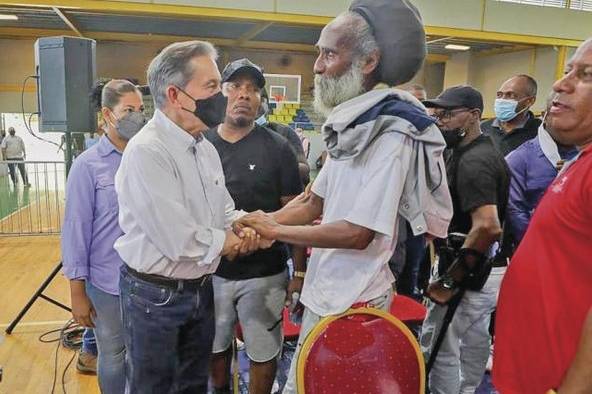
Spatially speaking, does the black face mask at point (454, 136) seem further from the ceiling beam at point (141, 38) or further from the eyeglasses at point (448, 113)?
the ceiling beam at point (141, 38)

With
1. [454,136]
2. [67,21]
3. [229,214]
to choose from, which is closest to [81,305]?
[229,214]

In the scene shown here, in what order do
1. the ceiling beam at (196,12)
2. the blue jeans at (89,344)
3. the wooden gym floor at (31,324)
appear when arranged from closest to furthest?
1. the wooden gym floor at (31,324)
2. the blue jeans at (89,344)
3. the ceiling beam at (196,12)

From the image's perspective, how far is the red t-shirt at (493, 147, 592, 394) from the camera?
103 cm

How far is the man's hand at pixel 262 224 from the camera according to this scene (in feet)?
5.32

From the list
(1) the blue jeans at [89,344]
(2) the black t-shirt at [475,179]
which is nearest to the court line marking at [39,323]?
(1) the blue jeans at [89,344]

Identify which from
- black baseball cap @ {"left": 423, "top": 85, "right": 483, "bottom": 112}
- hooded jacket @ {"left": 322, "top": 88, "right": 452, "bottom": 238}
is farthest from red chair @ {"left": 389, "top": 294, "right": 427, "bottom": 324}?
hooded jacket @ {"left": 322, "top": 88, "right": 452, "bottom": 238}

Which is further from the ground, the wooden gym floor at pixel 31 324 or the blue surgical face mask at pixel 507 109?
the blue surgical face mask at pixel 507 109

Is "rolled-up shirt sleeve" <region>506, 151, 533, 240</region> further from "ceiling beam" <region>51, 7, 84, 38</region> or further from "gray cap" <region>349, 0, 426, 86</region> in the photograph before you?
"ceiling beam" <region>51, 7, 84, 38</region>

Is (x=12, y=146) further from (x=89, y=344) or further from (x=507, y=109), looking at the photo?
(x=507, y=109)

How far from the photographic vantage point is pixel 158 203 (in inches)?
55.5

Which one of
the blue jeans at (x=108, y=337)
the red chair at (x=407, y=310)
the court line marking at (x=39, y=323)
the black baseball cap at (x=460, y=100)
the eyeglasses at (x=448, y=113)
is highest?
the black baseball cap at (x=460, y=100)

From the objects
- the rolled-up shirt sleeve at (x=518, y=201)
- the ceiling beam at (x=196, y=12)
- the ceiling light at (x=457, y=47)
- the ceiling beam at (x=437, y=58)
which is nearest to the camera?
the rolled-up shirt sleeve at (x=518, y=201)

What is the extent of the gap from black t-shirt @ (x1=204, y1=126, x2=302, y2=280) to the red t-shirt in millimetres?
1103

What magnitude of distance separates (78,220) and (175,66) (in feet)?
2.84
